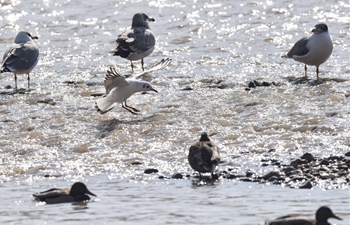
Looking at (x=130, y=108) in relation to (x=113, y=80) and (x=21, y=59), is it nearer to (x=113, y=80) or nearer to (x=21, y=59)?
(x=113, y=80)

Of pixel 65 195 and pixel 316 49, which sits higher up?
pixel 316 49

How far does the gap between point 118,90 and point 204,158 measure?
4175mm

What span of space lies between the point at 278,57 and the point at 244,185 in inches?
315

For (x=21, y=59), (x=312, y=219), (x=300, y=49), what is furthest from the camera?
(x=21, y=59)

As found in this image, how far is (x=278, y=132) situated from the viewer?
12.6 meters

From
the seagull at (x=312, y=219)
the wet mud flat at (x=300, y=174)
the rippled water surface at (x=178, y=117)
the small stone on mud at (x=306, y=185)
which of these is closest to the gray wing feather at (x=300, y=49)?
the rippled water surface at (x=178, y=117)

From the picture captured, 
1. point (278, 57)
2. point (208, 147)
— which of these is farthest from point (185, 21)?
point (208, 147)

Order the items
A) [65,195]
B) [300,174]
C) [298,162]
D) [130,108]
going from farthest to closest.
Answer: [130,108], [298,162], [300,174], [65,195]

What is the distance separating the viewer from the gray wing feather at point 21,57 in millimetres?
16844

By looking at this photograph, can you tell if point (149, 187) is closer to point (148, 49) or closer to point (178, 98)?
point (178, 98)

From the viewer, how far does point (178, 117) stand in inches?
548

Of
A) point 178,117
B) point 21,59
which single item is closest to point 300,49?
point 178,117

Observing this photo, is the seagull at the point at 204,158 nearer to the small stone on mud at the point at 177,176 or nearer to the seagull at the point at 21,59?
the small stone on mud at the point at 177,176

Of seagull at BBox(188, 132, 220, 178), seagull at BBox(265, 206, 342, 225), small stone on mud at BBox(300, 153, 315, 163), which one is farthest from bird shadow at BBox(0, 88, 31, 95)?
seagull at BBox(265, 206, 342, 225)
